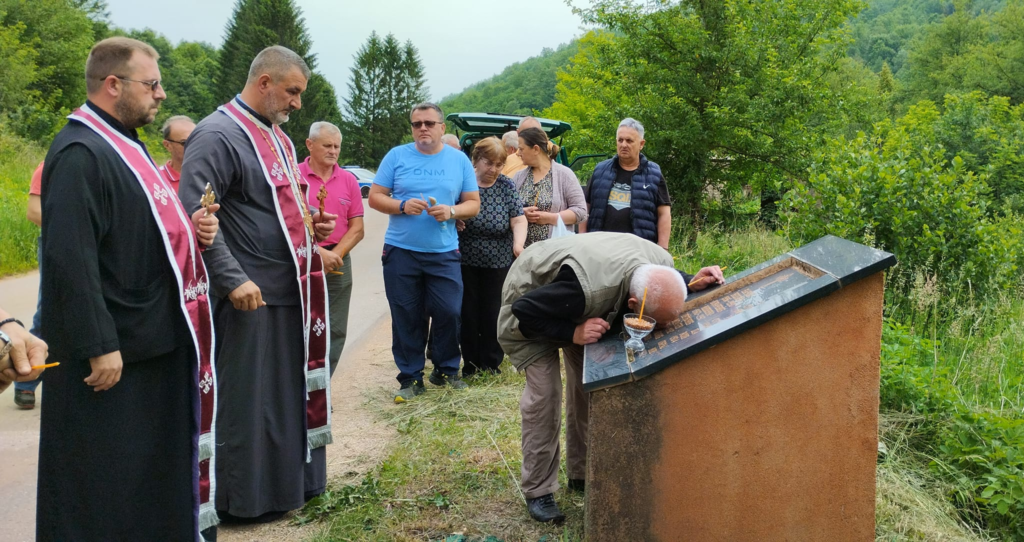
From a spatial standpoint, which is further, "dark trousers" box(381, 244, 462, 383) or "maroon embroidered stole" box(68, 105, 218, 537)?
"dark trousers" box(381, 244, 462, 383)

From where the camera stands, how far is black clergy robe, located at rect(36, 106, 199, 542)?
8.70 ft

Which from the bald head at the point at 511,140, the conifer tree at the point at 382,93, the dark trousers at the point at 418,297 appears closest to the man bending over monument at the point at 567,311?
the dark trousers at the point at 418,297

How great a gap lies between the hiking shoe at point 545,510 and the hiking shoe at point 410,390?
6.95ft

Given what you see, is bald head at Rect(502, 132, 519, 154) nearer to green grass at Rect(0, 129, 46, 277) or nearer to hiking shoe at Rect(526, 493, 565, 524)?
hiking shoe at Rect(526, 493, 565, 524)

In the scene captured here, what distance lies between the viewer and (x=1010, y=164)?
18453mm

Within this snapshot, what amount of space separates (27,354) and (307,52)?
2249 inches

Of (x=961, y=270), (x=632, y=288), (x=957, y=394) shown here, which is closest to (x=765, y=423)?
(x=632, y=288)

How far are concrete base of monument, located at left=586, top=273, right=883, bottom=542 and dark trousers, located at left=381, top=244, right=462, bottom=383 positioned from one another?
295 centimetres

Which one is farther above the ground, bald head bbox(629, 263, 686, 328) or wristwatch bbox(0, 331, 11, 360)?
wristwatch bbox(0, 331, 11, 360)

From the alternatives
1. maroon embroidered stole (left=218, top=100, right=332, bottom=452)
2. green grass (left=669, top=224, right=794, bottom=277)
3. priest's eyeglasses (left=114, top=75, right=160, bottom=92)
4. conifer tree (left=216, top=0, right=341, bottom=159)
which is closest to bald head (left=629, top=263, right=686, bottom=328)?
maroon embroidered stole (left=218, top=100, right=332, bottom=452)

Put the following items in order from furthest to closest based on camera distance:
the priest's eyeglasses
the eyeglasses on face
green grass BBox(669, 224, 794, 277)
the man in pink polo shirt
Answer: green grass BBox(669, 224, 794, 277), the man in pink polo shirt, the eyeglasses on face, the priest's eyeglasses

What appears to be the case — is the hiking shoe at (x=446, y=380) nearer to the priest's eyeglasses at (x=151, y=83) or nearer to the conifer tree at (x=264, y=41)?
the priest's eyeglasses at (x=151, y=83)

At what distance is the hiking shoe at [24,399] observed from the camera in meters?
5.34

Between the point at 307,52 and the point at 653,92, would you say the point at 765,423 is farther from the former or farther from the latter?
the point at 307,52
